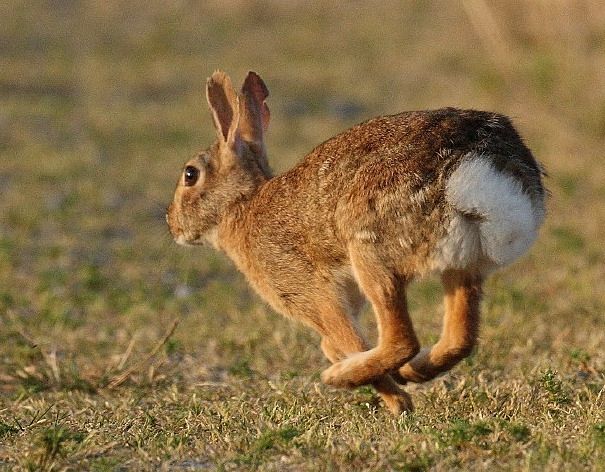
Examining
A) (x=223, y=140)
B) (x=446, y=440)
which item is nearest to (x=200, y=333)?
(x=223, y=140)

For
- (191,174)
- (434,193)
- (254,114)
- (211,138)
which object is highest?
(211,138)

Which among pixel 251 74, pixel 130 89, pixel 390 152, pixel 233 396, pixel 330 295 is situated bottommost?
pixel 233 396

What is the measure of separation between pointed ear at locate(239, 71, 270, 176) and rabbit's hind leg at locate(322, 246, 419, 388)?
1.45 metres

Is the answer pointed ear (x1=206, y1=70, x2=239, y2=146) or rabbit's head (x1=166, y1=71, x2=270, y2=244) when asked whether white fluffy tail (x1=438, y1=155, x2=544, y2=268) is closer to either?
rabbit's head (x1=166, y1=71, x2=270, y2=244)

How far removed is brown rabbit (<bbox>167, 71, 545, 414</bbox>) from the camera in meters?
4.32

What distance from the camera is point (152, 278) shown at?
8.00 meters

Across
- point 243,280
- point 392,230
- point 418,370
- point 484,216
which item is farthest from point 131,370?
point 243,280

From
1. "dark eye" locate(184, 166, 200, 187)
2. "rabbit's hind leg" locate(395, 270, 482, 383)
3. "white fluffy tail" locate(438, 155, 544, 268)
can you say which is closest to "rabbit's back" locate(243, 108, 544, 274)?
"white fluffy tail" locate(438, 155, 544, 268)

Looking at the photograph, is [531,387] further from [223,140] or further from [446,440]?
[223,140]

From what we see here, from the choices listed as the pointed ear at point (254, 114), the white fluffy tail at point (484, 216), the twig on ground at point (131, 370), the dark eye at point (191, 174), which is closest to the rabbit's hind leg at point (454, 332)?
the white fluffy tail at point (484, 216)

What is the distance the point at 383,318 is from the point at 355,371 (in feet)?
0.87

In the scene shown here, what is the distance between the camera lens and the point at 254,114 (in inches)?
230

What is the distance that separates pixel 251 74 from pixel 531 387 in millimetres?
2040

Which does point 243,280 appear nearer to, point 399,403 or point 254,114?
point 254,114
